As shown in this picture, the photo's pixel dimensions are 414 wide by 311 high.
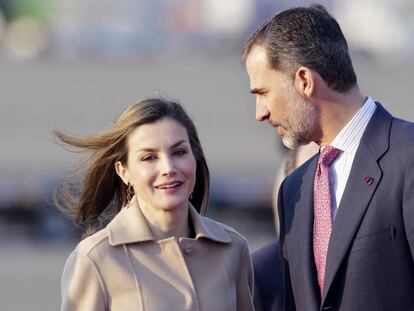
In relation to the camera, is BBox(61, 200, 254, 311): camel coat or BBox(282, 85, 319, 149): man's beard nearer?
BBox(282, 85, 319, 149): man's beard

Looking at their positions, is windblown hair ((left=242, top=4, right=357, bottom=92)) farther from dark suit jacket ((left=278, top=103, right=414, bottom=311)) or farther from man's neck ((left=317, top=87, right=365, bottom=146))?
dark suit jacket ((left=278, top=103, right=414, bottom=311))

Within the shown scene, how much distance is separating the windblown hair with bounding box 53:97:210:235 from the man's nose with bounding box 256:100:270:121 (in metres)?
0.37

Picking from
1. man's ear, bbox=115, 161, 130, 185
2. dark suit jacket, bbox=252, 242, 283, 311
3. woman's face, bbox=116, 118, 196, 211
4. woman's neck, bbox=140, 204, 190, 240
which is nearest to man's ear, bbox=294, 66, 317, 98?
woman's face, bbox=116, 118, 196, 211

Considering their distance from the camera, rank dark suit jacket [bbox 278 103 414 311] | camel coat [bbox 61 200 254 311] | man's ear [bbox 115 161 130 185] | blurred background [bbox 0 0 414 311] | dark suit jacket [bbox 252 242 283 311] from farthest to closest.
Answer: blurred background [bbox 0 0 414 311] → dark suit jacket [bbox 252 242 283 311] → man's ear [bbox 115 161 130 185] → camel coat [bbox 61 200 254 311] → dark suit jacket [bbox 278 103 414 311]

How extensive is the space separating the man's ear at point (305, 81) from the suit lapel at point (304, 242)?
0.36 m

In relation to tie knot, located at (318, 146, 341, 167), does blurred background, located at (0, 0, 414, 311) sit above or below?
above

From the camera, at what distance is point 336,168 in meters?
4.84

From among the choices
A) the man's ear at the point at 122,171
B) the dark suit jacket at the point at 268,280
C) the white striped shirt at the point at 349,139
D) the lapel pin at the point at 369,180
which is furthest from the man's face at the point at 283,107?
the dark suit jacket at the point at 268,280

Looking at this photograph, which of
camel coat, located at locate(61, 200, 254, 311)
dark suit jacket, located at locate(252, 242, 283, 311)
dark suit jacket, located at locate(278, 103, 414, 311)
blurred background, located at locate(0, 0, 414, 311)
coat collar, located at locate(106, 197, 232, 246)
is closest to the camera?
dark suit jacket, located at locate(278, 103, 414, 311)

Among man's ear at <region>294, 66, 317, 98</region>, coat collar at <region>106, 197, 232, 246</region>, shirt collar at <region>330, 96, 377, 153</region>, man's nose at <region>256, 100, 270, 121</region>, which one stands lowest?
coat collar at <region>106, 197, 232, 246</region>

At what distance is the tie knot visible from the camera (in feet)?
15.8

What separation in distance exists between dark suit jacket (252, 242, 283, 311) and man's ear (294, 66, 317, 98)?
3.88 feet

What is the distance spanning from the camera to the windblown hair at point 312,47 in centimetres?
474

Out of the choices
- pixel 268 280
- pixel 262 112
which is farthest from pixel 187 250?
pixel 268 280
